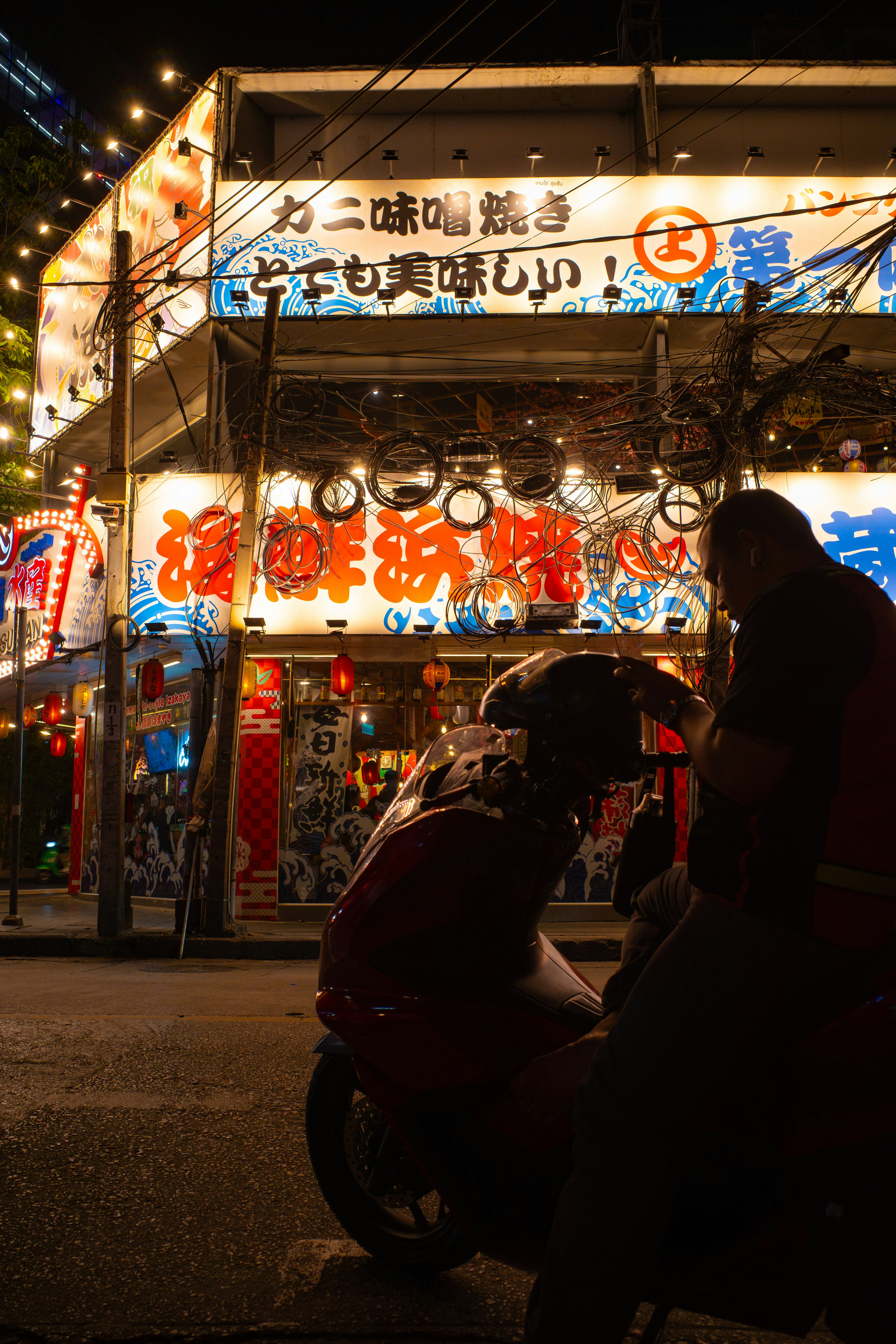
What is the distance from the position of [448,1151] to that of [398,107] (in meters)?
15.8

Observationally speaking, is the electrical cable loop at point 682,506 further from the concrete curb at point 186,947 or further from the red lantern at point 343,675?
the concrete curb at point 186,947

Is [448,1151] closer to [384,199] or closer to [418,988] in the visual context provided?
→ [418,988]

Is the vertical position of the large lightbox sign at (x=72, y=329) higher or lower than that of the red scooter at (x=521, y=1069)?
higher

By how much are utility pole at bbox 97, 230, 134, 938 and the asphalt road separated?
5.69m

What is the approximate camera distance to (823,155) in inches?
520

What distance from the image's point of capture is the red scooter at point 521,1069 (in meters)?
1.57

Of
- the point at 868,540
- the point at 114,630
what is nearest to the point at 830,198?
the point at 868,540

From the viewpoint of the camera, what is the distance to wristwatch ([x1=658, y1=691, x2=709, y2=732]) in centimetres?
183

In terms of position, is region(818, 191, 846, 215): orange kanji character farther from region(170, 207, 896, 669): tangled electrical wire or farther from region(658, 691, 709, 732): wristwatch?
region(658, 691, 709, 732): wristwatch

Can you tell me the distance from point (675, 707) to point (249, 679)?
34.1ft

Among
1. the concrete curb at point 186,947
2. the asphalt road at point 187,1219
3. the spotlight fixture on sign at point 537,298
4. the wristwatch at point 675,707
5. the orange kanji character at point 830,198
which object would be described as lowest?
the concrete curb at point 186,947

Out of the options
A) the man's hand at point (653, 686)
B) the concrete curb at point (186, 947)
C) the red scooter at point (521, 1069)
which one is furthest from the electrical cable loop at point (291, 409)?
the man's hand at point (653, 686)

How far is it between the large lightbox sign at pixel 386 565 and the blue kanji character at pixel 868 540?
290 mm

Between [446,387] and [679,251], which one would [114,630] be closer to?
[446,387]
